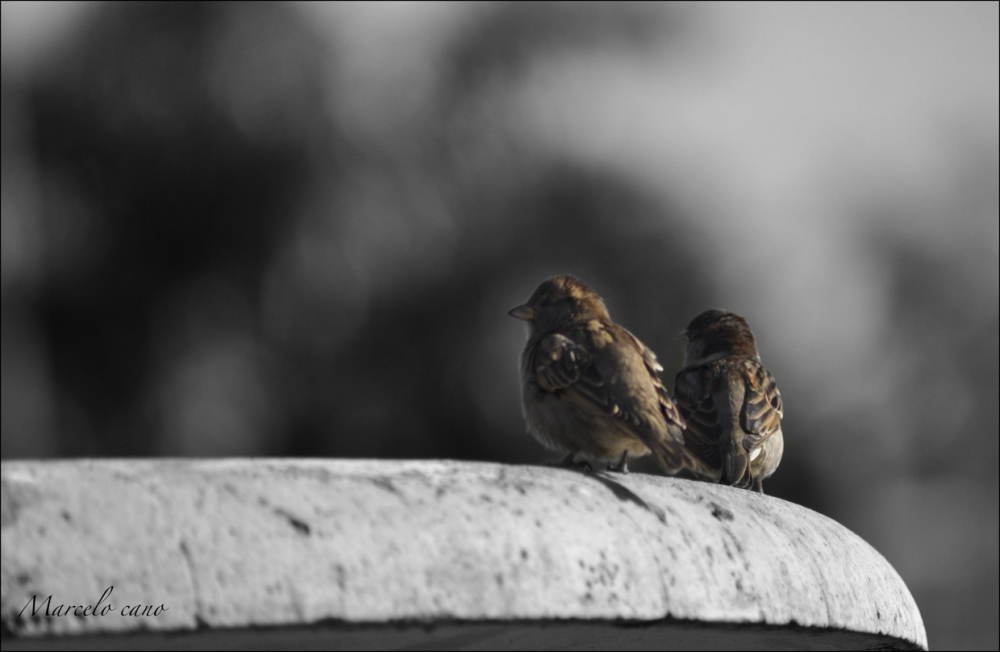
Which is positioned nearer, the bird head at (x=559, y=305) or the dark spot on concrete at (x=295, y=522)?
the dark spot on concrete at (x=295, y=522)

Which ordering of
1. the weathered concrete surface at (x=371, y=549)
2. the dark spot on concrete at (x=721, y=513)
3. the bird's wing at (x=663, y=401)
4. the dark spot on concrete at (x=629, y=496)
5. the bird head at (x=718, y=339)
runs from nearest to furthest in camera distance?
the weathered concrete surface at (x=371, y=549), the dark spot on concrete at (x=629, y=496), the dark spot on concrete at (x=721, y=513), the bird's wing at (x=663, y=401), the bird head at (x=718, y=339)

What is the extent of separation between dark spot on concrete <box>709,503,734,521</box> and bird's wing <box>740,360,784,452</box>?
11.2 feet

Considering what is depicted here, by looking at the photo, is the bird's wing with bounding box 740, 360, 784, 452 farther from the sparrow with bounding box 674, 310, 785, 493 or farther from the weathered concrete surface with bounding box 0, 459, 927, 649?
the weathered concrete surface with bounding box 0, 459, 927, 649

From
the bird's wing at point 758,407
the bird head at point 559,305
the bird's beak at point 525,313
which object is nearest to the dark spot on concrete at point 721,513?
the bird head at point 559,305

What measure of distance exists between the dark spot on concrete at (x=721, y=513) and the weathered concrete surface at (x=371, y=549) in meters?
0.02

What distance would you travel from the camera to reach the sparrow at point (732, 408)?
19.5 ft

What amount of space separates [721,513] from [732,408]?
3556 millimetres

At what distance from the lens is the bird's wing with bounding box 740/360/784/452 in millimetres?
6059

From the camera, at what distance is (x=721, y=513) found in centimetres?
261

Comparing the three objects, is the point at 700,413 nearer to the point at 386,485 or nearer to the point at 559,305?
the point at 559,305

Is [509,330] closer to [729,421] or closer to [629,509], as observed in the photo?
[729,421]

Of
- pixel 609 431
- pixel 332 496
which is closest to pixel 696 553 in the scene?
pixel 332 496

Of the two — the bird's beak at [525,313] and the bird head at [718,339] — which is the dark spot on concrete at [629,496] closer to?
the bird's beak at [525,313]

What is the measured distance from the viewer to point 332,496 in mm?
2105
